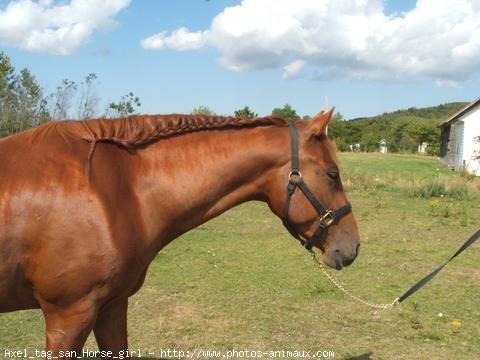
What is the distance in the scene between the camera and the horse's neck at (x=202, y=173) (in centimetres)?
290

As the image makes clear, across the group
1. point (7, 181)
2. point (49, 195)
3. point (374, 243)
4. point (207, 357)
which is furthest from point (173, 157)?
point (374, 243)

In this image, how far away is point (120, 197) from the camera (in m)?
2.75

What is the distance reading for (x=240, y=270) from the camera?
7.35 meters

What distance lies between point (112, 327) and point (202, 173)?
45.6 inches

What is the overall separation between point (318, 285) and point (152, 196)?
14.3ft

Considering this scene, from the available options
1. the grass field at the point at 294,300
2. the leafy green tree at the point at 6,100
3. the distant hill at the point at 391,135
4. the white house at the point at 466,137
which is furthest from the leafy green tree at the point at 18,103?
the distant hill at the point at 391,135

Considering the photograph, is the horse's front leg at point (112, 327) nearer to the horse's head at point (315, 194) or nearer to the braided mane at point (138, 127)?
the braided mane at point (138, 127)

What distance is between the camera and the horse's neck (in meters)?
2.90

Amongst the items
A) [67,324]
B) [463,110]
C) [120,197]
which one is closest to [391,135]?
[463,110]

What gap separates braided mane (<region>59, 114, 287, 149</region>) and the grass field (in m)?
2.58

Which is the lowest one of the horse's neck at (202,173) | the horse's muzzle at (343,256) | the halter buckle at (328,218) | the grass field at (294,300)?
the grass field at (294,300)

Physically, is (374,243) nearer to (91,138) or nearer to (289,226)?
(289,226)

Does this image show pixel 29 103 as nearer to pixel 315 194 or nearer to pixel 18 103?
pixel 18 103

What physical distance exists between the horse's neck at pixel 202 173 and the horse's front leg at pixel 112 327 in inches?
21.5
